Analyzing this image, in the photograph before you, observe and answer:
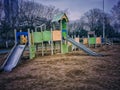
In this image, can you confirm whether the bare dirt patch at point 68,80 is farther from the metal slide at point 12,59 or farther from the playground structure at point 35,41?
the playground structure at point 35,41

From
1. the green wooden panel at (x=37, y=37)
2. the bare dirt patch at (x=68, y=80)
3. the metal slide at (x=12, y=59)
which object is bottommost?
the bare dirt patch at (x=68, y=80)

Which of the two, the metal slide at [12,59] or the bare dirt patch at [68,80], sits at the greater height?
the metal slide at [12,59]

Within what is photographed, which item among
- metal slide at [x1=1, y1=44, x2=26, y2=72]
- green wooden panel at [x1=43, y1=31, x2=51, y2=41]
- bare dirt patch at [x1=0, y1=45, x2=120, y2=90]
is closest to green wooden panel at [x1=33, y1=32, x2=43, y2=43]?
green wooden panel at [x1=43, y1=31, x2=51, y2=41]

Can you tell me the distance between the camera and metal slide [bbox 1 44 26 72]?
11922 mm

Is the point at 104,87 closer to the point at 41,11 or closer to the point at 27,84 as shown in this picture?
the point at 27,84

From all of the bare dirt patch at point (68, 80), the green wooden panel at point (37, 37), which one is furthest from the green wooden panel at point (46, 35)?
the bare dirt patch at point (68, 80)

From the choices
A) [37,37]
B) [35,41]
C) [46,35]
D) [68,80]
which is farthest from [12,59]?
[68,80]

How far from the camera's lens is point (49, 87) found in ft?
24.5

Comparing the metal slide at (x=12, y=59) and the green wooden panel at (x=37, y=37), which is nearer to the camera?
the metal slide at (x=12, y=59)

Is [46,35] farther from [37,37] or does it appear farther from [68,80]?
[68,80]

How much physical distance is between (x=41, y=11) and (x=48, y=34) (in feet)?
101

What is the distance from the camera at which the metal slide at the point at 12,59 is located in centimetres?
1192

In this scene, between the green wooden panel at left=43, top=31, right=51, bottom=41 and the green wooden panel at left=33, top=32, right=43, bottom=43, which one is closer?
the green wooden panel at left=33, top=32, right=43, bottom=43

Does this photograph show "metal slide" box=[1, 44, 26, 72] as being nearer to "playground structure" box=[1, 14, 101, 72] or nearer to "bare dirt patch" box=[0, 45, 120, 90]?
"playground structure" box=[1, 14, 101, 72]
